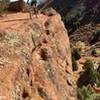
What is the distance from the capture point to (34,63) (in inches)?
1001

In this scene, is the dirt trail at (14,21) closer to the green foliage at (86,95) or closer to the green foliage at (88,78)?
the green foliage at (86,95)

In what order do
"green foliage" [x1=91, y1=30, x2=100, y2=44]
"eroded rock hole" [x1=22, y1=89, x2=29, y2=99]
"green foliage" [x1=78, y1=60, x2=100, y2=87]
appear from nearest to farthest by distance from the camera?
"eroded rock hole" [x1=22, y1=89, x2=29, y2=99] → "green foliage" [x1=78, y1=60, x2=100, y2=87] → "green foliage" [x1=91, y1=30, x2=100, y2=44]

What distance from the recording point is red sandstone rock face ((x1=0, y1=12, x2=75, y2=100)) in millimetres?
21641

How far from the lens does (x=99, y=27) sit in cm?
13488

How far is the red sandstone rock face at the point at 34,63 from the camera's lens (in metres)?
21.6

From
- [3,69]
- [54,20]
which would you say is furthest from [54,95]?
[54,20]

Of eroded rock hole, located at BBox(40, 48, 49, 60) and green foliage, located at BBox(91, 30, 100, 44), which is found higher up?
eroded rock hole, located at BBox(40, 48, 49, 60)

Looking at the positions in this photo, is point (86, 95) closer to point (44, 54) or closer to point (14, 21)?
point (14, 21)

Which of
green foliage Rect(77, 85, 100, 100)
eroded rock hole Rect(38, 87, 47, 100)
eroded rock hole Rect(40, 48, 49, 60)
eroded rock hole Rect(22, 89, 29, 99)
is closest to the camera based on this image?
eroded rock hole Rect(22, 89, 29, 99)

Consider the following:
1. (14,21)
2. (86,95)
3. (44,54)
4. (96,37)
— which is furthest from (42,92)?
(96,37)

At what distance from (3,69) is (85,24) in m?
124

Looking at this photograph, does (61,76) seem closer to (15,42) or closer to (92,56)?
(15,42)

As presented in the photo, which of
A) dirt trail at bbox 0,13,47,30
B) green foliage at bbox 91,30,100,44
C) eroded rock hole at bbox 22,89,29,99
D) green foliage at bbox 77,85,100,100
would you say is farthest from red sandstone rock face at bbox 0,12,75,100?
green foliage at bbox 91,30,100,44

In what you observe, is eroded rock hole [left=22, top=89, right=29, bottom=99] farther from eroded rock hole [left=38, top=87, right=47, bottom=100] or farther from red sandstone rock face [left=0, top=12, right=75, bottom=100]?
eroded rock hole [left=38, top=87, right=47, bottom=100]
